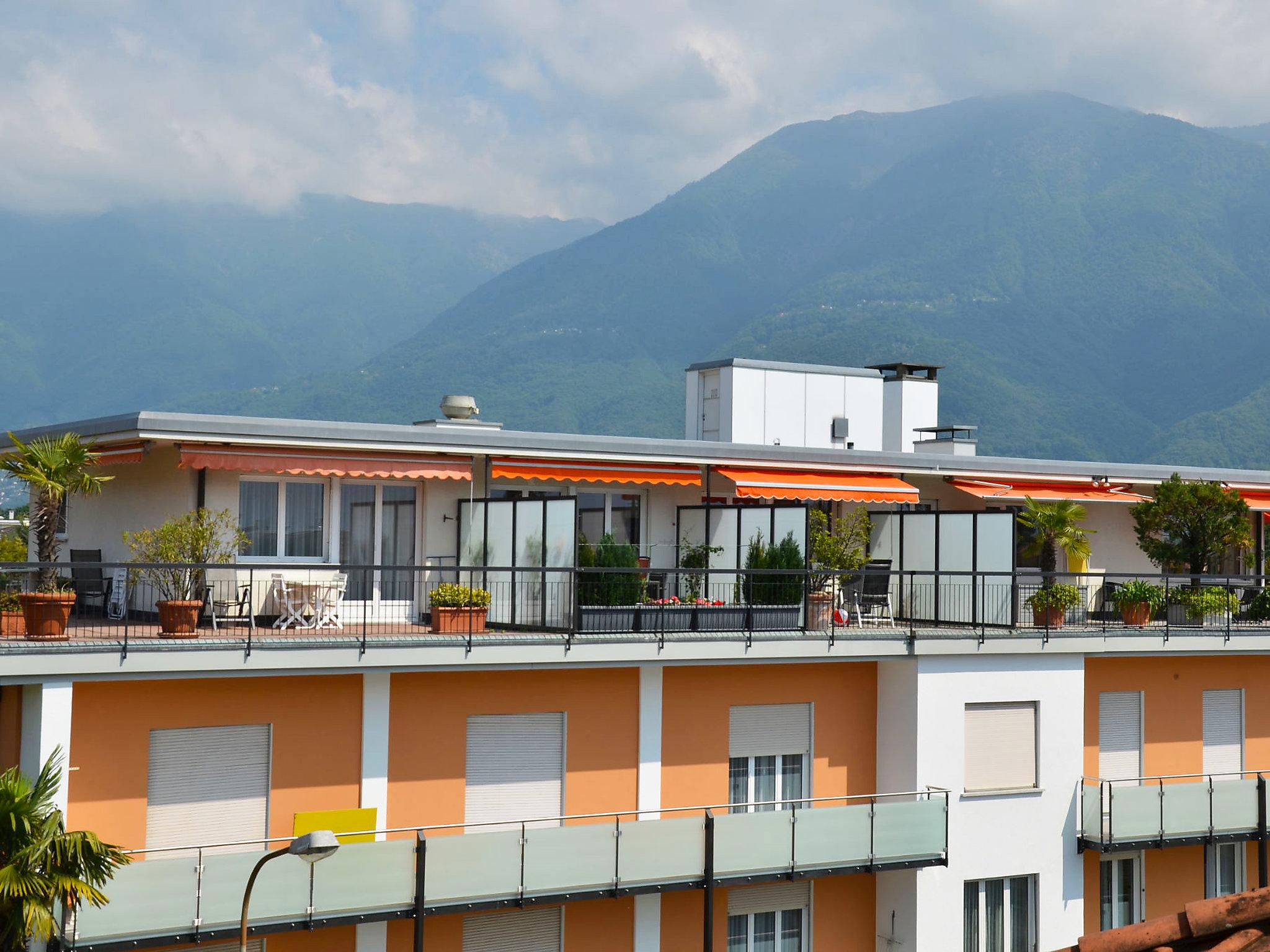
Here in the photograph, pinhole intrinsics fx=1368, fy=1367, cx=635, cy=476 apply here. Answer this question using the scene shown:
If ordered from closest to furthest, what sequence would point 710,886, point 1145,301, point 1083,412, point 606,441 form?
point 710,886 < point 606,441 < point 1083,412 < point 1145,301

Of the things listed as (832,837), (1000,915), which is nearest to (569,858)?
(832,837)

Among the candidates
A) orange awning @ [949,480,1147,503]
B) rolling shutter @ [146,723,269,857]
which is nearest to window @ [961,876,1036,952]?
orange awning @ [949,480,1147,503]

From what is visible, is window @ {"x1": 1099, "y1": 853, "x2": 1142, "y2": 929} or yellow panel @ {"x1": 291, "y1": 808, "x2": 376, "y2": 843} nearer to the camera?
yellow panel @ {"x1": 291, "y1": 808, "x2": 376, "y2": 843}

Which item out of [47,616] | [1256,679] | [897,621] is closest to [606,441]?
[897,621]

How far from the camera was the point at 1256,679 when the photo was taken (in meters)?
23.0

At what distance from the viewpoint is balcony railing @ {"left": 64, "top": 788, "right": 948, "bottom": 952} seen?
14.5 meters

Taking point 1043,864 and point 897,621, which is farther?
point 897,621

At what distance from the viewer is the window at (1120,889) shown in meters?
21.5

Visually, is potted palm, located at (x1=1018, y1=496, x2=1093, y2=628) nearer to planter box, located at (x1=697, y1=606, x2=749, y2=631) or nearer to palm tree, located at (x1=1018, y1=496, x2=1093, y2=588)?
palm tree, located at (x1=1018, y1=496, x2=1093, y2=588)

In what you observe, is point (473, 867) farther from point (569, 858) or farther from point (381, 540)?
point (381, 540)

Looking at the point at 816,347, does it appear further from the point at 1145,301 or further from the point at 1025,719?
the point at 1025,719

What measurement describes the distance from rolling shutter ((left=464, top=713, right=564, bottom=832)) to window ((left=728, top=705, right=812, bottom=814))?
2635 millimetres

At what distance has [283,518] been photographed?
760 inches

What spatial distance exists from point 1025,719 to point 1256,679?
5423mm
